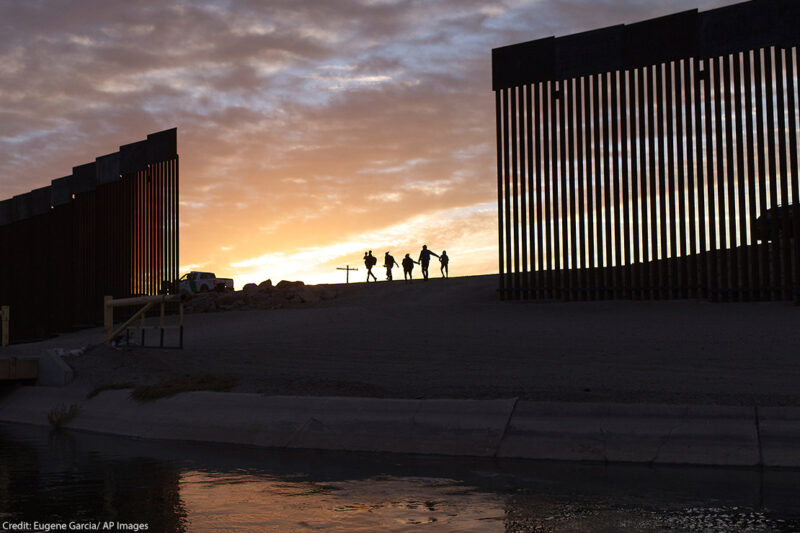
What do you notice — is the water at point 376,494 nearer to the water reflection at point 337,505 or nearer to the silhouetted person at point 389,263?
the water reflection at point 337,505

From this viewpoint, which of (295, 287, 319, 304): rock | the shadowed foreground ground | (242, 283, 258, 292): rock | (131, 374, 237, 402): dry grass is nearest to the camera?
the shadowed foreground ground

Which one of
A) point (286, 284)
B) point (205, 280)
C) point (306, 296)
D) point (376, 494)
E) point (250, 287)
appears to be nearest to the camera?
point (376, 494)

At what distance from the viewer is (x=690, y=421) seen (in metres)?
10.7

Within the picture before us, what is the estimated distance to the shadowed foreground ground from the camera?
13344mm

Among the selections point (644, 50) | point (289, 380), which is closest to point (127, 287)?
point (289, 380)

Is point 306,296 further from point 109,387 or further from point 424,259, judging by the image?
point 109,387

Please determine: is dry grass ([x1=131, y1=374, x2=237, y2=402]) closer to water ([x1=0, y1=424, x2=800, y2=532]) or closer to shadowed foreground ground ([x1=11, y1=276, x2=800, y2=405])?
shadowed foreground ground ([x1=11, y1=276, x2=800, y2=405])

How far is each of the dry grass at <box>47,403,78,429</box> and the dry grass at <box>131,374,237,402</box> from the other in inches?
48.0

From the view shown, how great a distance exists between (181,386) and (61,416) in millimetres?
2394

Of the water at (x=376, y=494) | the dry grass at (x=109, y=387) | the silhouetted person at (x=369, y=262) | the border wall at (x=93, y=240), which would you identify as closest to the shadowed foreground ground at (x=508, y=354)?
the dry grass at (x=109, y=387)

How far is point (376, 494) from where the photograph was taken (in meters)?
8.49

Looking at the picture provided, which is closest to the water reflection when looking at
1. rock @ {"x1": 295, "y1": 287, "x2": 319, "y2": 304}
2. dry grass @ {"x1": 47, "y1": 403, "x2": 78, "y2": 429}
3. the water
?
the water

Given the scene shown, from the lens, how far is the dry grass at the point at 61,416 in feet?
50.1

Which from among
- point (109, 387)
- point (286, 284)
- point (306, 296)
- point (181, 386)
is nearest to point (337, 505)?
point (181, 386)
